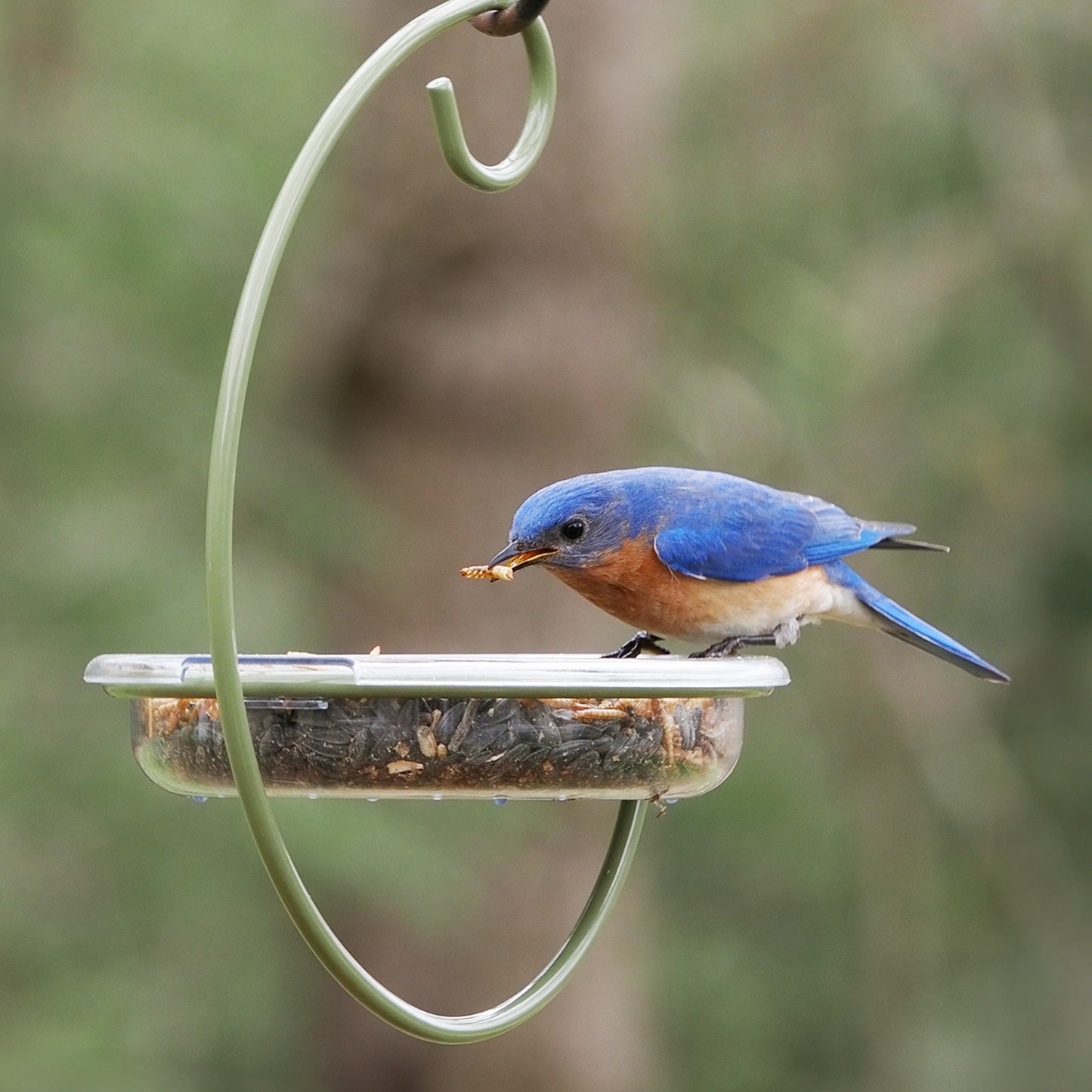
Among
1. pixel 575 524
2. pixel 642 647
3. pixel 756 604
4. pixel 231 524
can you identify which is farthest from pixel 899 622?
pixel 231 524

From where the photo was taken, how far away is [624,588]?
4.61 metres

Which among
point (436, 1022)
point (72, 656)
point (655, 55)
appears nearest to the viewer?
point (436, 1022)

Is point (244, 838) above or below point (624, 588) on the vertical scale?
below

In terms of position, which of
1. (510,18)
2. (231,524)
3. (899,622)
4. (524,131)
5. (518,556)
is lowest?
(899,622)

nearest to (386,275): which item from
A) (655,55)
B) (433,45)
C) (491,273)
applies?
(491,273)

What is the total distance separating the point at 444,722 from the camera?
2.99m

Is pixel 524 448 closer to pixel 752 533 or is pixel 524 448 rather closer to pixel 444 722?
pixel 752 533

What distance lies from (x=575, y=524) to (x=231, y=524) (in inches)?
79.8

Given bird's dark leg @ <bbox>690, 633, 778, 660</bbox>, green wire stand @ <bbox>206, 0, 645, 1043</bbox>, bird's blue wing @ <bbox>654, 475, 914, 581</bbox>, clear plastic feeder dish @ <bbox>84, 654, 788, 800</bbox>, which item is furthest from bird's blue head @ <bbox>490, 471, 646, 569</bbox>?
green wire stand @ <bbox>206, 0, 645, 1043</bbox>

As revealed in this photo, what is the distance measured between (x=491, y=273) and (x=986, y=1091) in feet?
19.2

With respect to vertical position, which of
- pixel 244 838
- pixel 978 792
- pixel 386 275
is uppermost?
pixel 386 275

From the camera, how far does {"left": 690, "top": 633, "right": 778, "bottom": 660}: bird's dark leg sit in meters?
4.71

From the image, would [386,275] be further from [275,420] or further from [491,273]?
[275,420]

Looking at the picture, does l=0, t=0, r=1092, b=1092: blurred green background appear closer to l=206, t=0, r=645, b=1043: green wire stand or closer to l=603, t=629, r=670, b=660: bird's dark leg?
l=603, t=629, r=670, b=660: bird's dark leg
